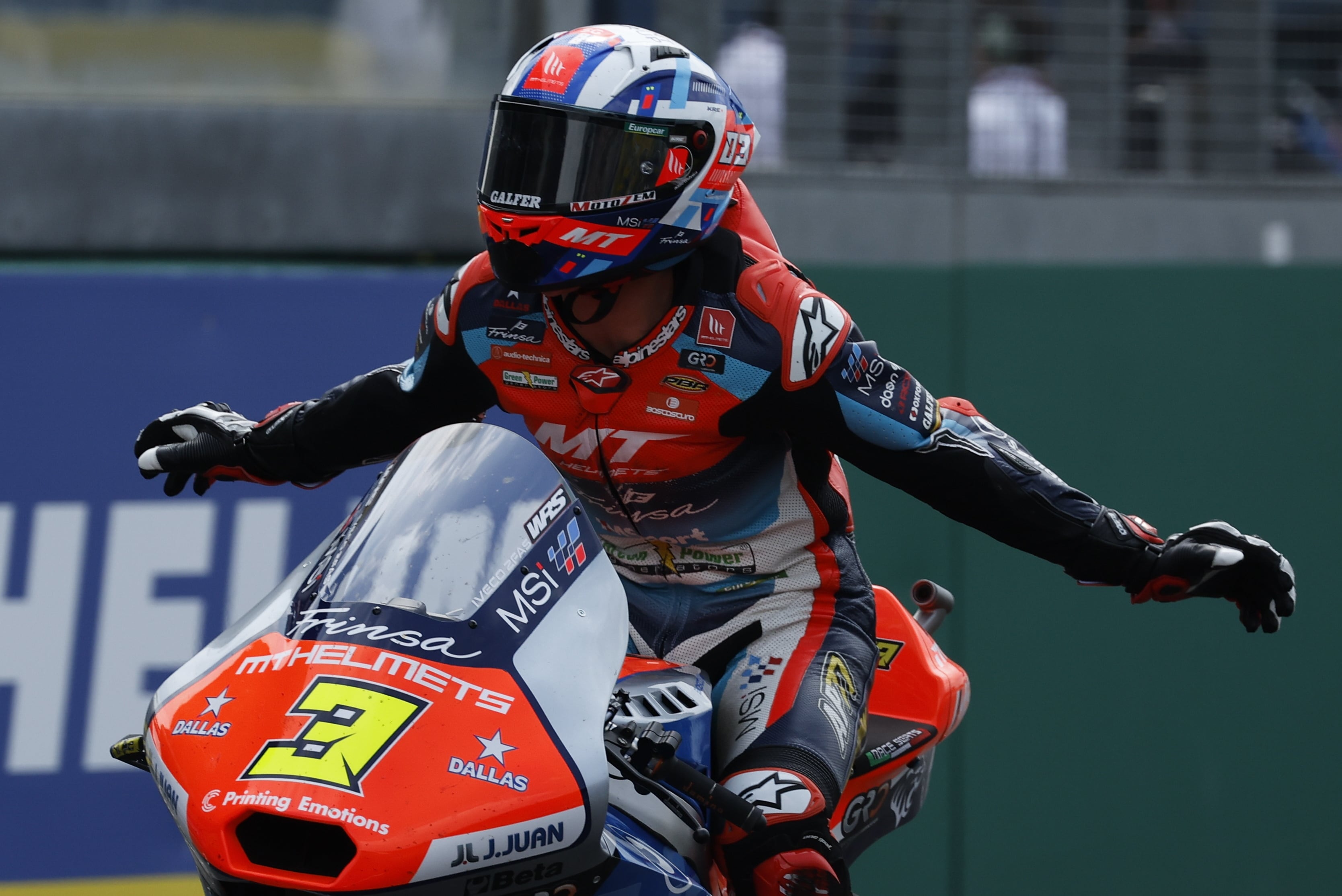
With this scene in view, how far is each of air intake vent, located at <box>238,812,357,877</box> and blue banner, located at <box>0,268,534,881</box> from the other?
2.67 metres

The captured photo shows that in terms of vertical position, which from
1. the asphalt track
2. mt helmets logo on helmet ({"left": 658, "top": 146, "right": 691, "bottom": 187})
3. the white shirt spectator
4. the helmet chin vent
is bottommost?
the asphalt track

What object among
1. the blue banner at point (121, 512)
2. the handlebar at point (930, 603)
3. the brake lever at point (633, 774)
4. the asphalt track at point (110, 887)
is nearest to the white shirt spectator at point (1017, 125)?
the blue banner at point (121, 512)

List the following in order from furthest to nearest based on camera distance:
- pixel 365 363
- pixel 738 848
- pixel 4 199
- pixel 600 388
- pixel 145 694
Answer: pixel 4 199 → pixel 365 363 → pixel 145 694 → pixel 600 388 → pixel 738 848

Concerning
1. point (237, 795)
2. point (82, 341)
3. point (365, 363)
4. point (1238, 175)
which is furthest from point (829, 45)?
point (237, 795)

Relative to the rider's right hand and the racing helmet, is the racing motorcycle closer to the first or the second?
the racing helmet

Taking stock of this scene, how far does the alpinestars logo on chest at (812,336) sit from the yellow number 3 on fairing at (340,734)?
101 centimetres

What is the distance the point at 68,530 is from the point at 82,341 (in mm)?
566

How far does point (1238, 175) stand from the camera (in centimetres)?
594

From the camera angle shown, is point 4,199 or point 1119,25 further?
point 1119,25

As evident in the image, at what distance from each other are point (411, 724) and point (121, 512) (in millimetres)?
2887

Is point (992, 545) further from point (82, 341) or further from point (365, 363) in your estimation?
point (82, 341)

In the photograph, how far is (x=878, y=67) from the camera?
5.68 metres

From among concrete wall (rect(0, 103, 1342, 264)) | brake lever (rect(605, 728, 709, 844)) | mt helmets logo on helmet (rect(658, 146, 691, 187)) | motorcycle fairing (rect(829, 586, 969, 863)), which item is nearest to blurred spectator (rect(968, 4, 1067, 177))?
concrete wall (rect(0, 103, 1342, 264))

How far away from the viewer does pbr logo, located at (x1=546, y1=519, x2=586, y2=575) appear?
6.26 feet
